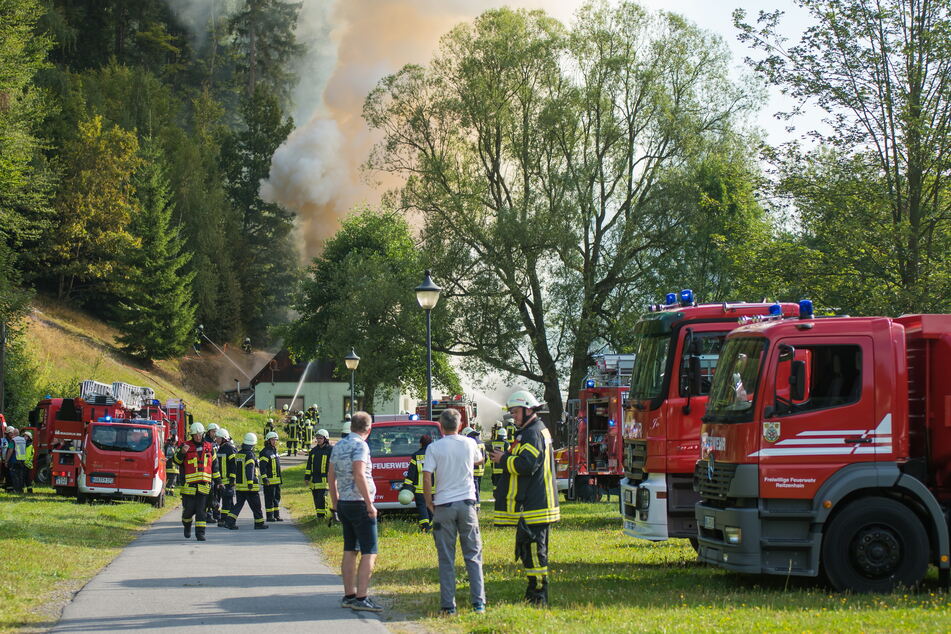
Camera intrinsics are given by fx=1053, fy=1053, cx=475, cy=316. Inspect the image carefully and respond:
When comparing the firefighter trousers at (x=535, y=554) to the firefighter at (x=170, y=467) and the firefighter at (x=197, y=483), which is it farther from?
the firefighter at (x=170, y=467)

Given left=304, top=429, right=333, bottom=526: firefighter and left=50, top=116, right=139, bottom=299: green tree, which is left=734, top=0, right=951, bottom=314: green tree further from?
left=50, top=116, right=139, bottom=299: green tree

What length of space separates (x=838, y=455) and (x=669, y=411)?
2.93 metres

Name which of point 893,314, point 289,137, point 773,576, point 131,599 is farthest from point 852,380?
point 289,137

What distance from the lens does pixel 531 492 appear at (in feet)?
30.9

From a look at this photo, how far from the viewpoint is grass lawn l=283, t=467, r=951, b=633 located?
27.6 feet

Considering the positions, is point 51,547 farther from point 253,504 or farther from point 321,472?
point 321,472

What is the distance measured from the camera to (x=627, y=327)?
107 feet

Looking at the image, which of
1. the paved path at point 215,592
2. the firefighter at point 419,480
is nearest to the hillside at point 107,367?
the firefighter at point 419,480

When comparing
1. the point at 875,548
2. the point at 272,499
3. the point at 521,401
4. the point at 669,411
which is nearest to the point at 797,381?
the point at 875,548

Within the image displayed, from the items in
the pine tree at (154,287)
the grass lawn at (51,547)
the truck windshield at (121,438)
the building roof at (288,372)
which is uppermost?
the pine tree at (154,287)

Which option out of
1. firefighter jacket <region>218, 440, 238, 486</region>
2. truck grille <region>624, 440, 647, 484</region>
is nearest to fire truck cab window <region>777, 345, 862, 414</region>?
truck grille <region>624, 440, 647, 484</region>

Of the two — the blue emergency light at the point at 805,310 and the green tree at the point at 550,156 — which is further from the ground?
the green tree at the point at 550,156

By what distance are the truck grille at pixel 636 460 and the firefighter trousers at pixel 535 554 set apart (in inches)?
147

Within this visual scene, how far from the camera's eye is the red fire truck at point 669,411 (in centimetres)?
1258
